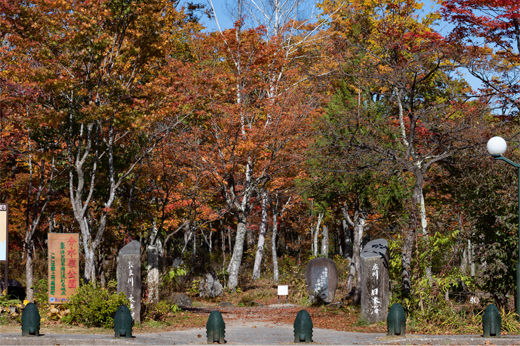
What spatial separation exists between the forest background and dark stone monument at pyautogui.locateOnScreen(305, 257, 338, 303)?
0.94 m

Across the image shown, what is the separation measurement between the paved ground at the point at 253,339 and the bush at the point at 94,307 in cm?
116

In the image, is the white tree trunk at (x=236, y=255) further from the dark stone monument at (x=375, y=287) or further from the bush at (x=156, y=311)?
the dark stone monument at (x=375, y=287)

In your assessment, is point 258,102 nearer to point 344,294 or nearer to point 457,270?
point 344,294

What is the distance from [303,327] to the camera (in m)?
10.2

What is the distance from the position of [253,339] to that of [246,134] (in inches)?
499

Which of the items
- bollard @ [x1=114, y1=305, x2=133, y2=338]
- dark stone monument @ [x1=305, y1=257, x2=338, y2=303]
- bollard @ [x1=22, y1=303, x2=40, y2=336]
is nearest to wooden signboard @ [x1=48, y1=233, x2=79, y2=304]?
bollard @ [x1=22, y1=303, x2=40, y2=336]

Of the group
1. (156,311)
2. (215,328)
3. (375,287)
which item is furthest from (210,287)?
(215,328)

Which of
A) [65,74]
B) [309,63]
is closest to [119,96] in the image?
[65,74]

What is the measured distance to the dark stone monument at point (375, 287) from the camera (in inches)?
536

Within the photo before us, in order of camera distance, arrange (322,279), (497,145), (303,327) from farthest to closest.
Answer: (322,279) → (497,145) → (303,327)

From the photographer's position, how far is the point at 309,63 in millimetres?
30641

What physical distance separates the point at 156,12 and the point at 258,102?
8.50 metres

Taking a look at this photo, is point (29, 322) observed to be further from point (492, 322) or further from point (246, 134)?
point (246, 134)

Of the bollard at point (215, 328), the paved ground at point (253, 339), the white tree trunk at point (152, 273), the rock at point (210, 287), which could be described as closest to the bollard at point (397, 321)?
the paved ground at point (253, 339)
